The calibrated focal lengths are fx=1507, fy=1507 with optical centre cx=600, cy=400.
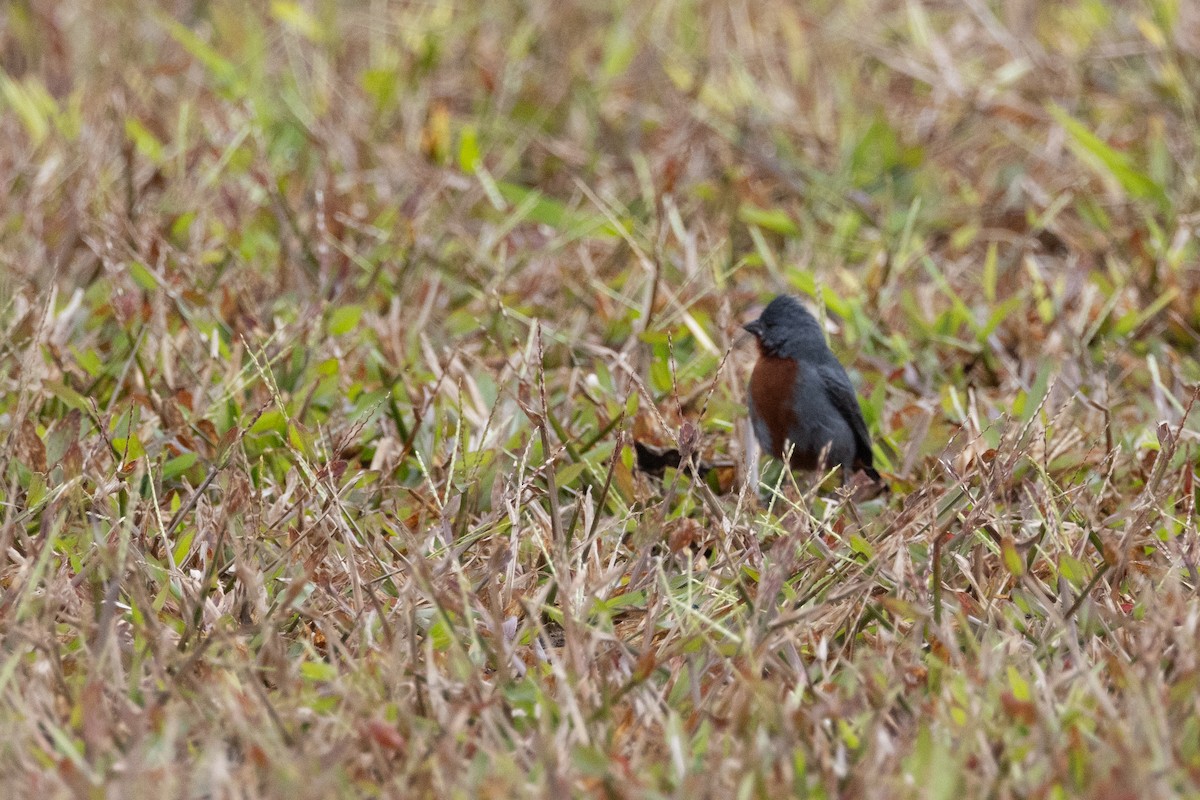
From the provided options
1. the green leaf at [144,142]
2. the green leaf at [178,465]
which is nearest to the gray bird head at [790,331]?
the green leaf at [178,465]

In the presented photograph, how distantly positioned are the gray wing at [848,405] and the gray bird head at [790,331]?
3.2 inches

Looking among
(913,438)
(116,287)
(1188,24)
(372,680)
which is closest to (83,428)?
(116,287)

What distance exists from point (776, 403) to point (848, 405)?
174 millimetres

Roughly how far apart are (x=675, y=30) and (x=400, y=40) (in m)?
1.24

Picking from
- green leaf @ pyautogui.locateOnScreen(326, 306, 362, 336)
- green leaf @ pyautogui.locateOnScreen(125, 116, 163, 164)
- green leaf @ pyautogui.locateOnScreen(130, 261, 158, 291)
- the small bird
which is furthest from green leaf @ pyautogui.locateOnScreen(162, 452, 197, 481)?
green leaf @ pyautogui.locateOnScreen(125, 116, 163, 164)

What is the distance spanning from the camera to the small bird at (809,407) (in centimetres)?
361

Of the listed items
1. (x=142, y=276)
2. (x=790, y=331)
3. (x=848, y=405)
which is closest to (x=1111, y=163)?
(x=790, y=331)

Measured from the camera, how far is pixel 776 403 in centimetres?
→ 366

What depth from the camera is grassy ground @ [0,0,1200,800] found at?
7.26 ft

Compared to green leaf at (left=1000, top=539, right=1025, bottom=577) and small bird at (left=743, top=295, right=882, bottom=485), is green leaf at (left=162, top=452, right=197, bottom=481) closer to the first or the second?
small bird at (left=743, top=295, right=882, bottom=485)

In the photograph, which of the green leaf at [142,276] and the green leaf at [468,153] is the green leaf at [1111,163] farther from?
the green leaf at [142,276]

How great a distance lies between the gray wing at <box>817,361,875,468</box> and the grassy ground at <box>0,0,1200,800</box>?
0.27 feet

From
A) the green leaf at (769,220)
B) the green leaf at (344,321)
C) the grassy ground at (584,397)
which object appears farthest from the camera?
the green leaf at (769,220)

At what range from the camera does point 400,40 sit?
596 centimetres
